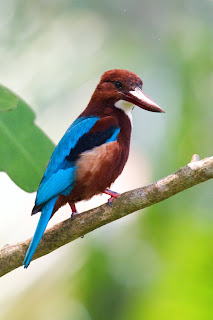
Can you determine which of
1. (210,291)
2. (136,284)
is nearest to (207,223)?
(210,291)

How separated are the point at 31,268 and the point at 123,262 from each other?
67cm

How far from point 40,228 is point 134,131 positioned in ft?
6.12

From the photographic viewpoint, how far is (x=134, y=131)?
4.94 m

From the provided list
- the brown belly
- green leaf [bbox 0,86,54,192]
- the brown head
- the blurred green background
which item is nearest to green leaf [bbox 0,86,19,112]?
green leaf [bbox 0,86,54,192]

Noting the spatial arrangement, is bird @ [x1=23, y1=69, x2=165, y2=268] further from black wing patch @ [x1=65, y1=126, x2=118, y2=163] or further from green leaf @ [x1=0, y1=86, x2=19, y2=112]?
green leaf @ [x1=0, y1=86, x2=19, y2=112]

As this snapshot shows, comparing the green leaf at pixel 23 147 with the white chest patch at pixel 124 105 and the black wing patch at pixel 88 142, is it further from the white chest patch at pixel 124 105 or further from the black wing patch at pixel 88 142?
the white chest patch at pixel 124 105

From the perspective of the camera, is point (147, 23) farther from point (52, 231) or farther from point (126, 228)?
point (52, 231)

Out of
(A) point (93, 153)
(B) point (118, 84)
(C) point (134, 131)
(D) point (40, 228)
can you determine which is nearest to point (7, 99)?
(D) point (40, 228)

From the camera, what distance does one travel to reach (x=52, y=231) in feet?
11.1

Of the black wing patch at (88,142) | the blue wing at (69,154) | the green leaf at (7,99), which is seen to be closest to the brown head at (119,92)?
the blue wing at (69,154)

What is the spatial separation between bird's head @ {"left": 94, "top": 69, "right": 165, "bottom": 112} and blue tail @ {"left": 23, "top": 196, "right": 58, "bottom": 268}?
2.25 ft

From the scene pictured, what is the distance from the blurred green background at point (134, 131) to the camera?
4.29 m

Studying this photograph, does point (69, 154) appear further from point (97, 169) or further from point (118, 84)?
point (118, 84)

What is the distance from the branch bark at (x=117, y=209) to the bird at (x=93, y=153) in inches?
6.6
